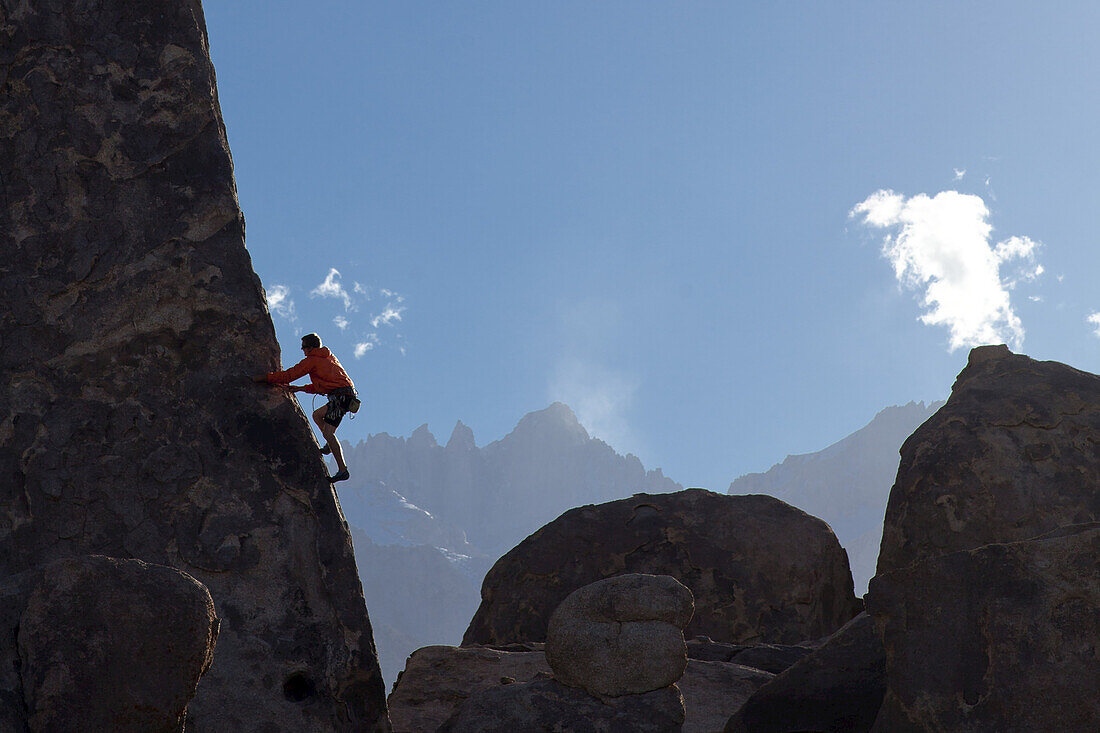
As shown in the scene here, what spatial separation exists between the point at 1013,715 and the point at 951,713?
31 centimetres

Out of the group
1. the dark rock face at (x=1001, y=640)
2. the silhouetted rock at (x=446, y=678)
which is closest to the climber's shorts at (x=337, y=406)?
the silhouetted rock at (x=446, y=678)

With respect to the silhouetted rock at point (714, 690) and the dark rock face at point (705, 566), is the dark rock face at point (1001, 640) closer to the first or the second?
the silhouetted rock at point (714, 690)

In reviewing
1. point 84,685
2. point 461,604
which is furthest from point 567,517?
point 461,604

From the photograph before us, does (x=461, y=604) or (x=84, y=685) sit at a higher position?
(x=461, y=604)

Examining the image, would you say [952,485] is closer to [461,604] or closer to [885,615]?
[885,615]

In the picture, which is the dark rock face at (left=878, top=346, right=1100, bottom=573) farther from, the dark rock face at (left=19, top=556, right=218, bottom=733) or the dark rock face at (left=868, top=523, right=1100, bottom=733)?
the dark rock face at (left=19, top=556, right=218, bottom=733)

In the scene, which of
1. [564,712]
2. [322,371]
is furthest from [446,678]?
[322,371]

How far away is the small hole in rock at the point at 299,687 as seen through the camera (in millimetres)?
5977

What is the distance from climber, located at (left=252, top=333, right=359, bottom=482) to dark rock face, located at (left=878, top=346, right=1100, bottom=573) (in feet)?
17.0

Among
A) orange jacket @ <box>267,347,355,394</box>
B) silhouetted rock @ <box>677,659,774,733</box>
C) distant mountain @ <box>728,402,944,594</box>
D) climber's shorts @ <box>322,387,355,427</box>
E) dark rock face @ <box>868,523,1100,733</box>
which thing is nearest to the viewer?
dark rock face @ <box>868,523,1100,733</box>

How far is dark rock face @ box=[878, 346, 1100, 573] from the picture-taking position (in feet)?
32.0

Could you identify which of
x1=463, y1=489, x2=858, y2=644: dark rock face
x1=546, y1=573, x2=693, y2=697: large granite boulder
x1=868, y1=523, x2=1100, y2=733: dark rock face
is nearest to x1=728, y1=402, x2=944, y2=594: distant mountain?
x1=463, y1=489, x2=858, y2=644: dark rock face

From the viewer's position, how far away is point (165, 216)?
264 inches

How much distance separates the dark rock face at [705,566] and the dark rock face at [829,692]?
448 centimetres
